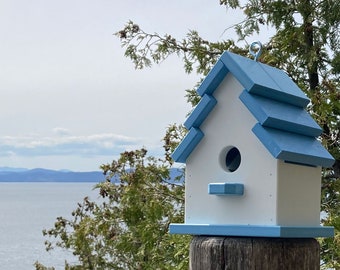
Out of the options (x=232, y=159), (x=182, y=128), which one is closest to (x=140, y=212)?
(x=182, y=128)

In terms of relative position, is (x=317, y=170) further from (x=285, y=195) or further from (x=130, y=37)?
(x=130, y=37)

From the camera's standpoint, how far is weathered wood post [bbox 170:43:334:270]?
2.22m

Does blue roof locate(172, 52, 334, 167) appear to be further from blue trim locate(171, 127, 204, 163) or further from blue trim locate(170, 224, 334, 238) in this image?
blue trim locate(170, 224, 334, 238)

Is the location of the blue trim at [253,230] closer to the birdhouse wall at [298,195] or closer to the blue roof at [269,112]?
the birdhouse wall at [298,195]

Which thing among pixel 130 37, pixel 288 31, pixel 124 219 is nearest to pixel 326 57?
pixel 288 31

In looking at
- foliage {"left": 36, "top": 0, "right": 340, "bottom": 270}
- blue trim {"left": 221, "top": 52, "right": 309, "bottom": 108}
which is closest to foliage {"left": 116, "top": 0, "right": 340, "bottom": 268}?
foliage {"left": 36, "top": 0, "right": 340, "bottom": 270}

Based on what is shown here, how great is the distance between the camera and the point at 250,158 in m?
2.34

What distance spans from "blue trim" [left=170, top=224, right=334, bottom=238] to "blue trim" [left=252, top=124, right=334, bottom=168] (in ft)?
0.72

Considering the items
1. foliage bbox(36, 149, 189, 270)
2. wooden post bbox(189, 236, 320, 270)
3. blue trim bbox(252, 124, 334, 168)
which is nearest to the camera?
wooden post bbox(189, 236, 320, 270)

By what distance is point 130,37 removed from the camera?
613 centimetres

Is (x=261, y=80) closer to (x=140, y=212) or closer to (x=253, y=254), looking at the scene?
(x=253, y=254)

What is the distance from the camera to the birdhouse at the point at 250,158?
2.29 meters

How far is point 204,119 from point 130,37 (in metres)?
3.73

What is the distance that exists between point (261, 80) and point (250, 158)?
0.85 ft
